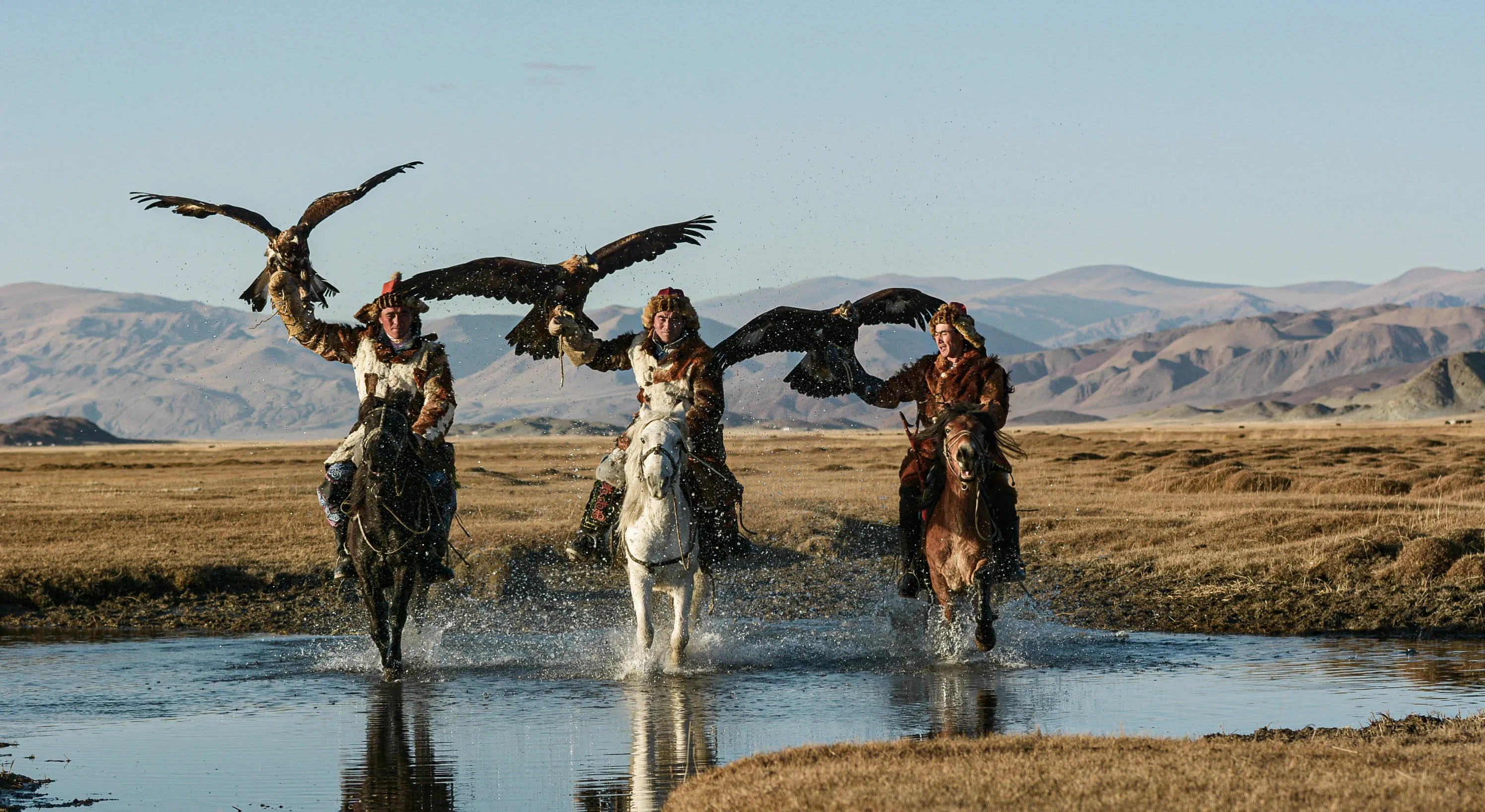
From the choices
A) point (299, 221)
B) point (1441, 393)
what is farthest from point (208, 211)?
point (1441, 393)

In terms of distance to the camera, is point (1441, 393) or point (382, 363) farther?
point (1441, 393)

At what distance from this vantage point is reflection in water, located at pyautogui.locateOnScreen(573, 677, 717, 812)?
8.04 metres

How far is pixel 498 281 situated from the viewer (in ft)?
44.2

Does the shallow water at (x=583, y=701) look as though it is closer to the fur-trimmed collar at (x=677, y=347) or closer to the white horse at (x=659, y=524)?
the white horse at (x=659, y=524)

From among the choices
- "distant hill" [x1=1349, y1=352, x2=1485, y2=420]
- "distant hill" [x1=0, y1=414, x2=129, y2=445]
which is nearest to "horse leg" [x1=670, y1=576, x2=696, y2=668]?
"distant hill" [x1=0, y1=414, x2=129, y2=445]

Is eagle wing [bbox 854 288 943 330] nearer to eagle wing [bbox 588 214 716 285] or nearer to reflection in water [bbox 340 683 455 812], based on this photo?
eagle wing [bbox 588 214 716 285]

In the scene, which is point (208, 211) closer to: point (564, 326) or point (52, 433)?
point (564, 326)

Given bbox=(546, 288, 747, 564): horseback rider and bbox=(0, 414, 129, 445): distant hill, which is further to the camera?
bbox=(0, 414, 129, 445): distant hill

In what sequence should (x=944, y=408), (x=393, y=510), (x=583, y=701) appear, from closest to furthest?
(x=583, y=701) < (x=393, y=510) < (x=944, y=408)

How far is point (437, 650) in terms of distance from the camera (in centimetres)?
1382

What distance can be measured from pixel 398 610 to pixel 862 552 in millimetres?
10891

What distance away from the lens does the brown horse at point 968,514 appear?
12109 mm

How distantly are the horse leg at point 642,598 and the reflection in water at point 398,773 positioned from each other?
6.62 ft

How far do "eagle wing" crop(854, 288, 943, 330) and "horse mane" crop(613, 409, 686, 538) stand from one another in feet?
8.57
